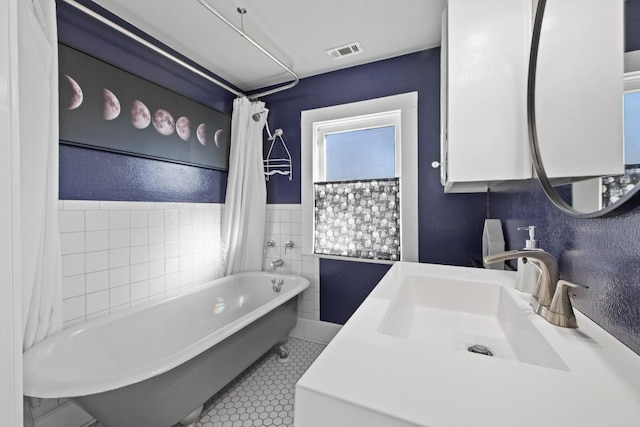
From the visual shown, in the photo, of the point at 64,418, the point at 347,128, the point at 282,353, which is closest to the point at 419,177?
the point at 347,128

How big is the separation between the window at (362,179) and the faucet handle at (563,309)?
140 cm

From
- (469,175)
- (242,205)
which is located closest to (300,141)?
(242,205)

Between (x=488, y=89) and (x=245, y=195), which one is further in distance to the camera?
(x=245, y=195)

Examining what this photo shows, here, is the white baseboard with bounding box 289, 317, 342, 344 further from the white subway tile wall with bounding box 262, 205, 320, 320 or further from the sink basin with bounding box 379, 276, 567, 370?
the sink basin with bounding box 379, 276, 567, 370

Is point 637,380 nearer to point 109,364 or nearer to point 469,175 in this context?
point 469,175

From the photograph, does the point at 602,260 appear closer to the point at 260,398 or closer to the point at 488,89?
the point at 488,89

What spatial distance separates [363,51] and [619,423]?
2.24m

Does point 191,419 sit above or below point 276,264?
below

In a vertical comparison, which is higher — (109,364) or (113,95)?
(113,95)

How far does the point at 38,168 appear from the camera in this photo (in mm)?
1163

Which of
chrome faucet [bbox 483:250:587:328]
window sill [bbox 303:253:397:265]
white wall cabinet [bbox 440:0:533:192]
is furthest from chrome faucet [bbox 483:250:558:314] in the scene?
window sill [bbox 303:253:397:265]

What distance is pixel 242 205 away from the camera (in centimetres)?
239

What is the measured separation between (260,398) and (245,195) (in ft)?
5.11

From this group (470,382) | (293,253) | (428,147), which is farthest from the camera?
(293,253)
